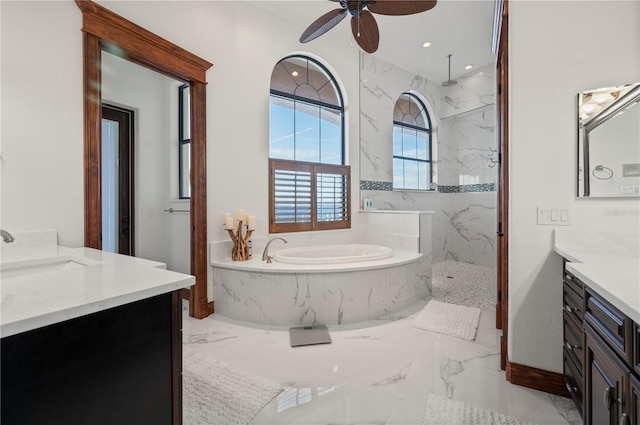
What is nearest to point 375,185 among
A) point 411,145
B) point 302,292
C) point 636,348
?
point 411,145

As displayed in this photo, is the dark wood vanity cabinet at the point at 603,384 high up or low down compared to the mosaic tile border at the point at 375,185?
down

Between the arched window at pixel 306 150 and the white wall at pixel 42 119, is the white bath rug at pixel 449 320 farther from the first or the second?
the white wall at pixel 42 119

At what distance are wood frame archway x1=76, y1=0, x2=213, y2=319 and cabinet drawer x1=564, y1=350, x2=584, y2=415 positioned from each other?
9.09 ft

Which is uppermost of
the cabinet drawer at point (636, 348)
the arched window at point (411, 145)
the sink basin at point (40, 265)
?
the arched window at point (411, 145)

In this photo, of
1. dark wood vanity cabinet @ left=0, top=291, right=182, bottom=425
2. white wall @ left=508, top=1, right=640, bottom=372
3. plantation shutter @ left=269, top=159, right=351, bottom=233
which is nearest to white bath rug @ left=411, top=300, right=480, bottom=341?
white wall @ left=508, top=1, right=640, bottom=372

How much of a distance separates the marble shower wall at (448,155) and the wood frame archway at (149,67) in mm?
2323

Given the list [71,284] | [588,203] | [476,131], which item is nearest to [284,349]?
[71,284]

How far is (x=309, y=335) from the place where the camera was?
2539 millimetres

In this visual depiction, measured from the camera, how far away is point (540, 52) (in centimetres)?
175

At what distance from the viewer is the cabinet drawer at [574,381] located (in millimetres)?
1396

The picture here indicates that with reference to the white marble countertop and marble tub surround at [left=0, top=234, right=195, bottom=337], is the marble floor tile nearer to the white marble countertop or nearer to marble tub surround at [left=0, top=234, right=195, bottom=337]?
the white marble countertop

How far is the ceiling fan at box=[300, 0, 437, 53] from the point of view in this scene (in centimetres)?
214

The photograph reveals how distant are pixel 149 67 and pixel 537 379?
366cm

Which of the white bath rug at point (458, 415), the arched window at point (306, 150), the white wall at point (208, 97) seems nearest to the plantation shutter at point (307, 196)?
the arched window at point (306, 150)
